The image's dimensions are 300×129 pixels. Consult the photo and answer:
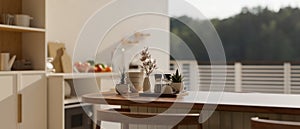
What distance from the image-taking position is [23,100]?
410cm

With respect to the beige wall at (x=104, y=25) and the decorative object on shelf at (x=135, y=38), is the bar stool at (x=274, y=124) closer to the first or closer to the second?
the beige wall at (x=104, y=25)

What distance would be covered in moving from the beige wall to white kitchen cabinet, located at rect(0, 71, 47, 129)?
0.85 metres

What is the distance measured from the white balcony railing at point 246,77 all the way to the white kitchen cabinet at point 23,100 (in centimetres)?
366

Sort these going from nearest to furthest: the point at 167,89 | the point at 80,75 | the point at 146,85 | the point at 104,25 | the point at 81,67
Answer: the point at 167,89, the point at 146,85, the point at 80,75, the point at 81,67, the point at 104,25

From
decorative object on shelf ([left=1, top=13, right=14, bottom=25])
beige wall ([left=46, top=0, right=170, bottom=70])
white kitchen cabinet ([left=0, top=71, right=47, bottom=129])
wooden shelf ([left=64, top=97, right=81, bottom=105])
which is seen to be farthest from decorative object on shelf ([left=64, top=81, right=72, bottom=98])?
decorative object on shelf ([left=1, top=13, right=14, bottom=25])

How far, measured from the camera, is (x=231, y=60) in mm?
8688

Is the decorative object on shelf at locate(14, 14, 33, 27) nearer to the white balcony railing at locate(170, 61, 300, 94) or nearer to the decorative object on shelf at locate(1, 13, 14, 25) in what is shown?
the decorative object on shelf at locate(1, 13, 14, 25)

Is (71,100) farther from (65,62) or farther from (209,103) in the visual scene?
(209,103)

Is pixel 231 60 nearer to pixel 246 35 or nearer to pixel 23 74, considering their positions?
pixel 246 35

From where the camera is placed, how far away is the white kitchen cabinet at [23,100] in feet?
12.7

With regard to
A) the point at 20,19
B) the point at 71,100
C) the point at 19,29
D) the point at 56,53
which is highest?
the point at 20,19

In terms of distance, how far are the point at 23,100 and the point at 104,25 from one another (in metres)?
2.31

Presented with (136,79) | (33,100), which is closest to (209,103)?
(136,79)

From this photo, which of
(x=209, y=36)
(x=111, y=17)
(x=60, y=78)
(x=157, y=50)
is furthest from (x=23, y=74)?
(x=209, y=36)
